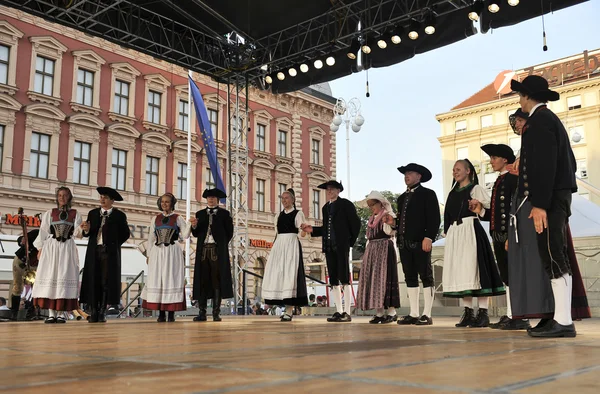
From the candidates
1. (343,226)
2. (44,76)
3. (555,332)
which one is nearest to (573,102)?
(44,76)

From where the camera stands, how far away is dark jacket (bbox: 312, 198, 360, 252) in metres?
7.56

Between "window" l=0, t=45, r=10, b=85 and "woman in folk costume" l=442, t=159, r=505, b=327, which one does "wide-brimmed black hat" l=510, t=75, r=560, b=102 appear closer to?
"woman in folk costume" l=442, t=159, r=505, b=327

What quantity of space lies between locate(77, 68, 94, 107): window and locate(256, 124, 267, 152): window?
9.03 m

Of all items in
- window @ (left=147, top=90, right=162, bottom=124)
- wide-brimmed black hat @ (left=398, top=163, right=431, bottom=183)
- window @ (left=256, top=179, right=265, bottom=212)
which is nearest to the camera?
wide-brimmed black hat @ (left=398, top=163, right=431, bottom=183)

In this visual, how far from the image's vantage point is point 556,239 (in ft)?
13.2

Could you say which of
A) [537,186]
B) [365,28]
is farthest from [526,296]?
[365,28]

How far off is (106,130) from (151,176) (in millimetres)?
2795

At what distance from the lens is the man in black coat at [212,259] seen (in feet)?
25.2

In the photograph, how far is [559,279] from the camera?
4.00m

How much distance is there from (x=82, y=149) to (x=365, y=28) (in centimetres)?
1599

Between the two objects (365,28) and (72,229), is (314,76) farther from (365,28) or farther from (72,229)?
(72,229)

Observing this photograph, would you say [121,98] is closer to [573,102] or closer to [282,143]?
[282,143]

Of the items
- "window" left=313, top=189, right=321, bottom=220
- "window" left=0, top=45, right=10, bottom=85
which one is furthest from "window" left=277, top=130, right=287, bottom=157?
"window" left=0, top=45, right=10, bottom=85

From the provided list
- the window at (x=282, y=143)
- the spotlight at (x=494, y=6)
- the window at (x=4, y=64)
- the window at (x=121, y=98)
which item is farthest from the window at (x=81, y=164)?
the spotlight at (x=494, y=6)
